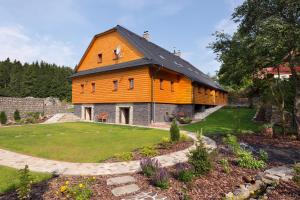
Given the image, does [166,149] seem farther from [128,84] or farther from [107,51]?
[107,51]

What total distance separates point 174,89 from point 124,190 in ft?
60.6

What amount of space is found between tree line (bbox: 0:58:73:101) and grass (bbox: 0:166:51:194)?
53255 millimetres

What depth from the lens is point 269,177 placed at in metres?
6.31

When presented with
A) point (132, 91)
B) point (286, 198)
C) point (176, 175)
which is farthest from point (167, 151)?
point (132, 91)

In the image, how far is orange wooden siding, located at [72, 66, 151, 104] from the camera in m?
19.9

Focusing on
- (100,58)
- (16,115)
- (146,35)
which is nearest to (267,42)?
(100,58)

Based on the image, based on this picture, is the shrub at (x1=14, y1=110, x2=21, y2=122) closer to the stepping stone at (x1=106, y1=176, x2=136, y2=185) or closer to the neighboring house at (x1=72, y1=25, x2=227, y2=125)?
the neighboring house at (x1=72, y1=25, x2=227, y2=125)

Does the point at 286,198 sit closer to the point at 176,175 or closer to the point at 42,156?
the point at 176,175

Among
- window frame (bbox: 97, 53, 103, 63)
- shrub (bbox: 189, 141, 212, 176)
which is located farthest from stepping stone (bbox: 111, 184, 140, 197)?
window frame (bbox: 97, 53, 103, 63)

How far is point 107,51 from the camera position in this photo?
24.0 metres

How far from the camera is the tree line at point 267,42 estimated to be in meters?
11.0

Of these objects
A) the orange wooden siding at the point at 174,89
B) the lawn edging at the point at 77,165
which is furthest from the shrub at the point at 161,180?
the orange wooden siding at the point at 174,89

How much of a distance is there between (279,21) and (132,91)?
12896mm

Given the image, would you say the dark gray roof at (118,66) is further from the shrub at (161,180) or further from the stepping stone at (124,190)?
the stepping stone at (124,190)
